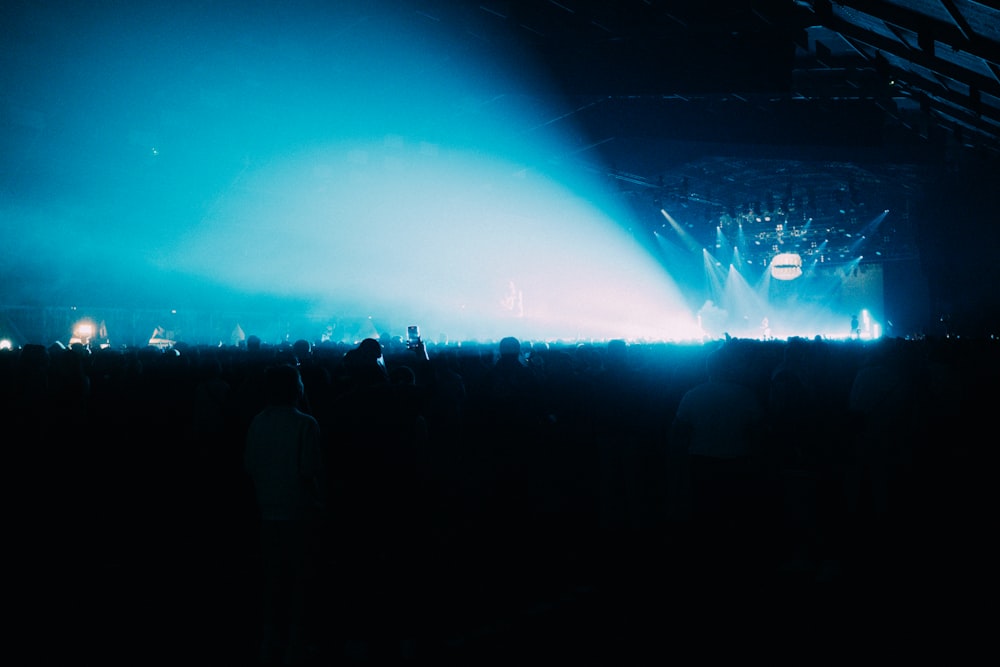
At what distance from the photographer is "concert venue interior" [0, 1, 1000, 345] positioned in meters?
13.5

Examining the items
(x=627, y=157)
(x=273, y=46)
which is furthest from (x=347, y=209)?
(x=273, y=46)

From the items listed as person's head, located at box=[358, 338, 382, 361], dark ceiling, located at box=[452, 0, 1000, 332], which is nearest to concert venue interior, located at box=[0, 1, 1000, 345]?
dark ceiling, located at box=[452, 0, 1000, 332]

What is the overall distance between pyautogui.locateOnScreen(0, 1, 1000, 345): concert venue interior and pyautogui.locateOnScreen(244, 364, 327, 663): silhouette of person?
7.73m

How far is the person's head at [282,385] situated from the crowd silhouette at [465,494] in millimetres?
14

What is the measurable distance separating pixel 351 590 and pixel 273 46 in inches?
444

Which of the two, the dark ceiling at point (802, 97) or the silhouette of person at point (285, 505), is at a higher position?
the dark ceiling at point (802, 97)

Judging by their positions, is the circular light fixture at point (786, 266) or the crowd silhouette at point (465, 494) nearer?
the crowd silhouette at point (465, 494)

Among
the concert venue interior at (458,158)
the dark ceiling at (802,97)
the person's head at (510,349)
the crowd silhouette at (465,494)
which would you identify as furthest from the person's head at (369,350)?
the concert venue interior at (458,158)

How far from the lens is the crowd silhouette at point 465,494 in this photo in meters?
5.00

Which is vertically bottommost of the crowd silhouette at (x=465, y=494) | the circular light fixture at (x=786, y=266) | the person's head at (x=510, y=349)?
the crowd silhouette at (x=465, y=494)

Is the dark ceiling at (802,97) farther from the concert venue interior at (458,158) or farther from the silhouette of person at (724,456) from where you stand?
the silhouette of person at (724,456)

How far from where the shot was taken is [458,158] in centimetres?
2023

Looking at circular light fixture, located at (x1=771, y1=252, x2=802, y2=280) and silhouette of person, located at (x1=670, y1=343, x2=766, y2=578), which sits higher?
circular light fixture, located at (x1=771, y1=252, x2=802, y2=280)

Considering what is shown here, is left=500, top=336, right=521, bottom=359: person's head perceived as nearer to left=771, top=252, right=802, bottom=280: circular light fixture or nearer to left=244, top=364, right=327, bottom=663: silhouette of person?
left=244, top=364, right=327, bottom=663: silhouette of person
